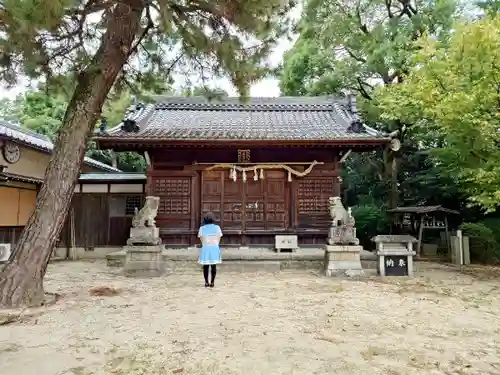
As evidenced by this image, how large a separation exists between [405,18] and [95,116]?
1526cm

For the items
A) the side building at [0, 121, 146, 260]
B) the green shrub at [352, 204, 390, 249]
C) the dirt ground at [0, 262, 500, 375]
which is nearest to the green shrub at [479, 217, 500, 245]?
the green shrub at [352, 204, 390, 249]

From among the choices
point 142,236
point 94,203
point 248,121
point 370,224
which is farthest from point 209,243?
point 370,224

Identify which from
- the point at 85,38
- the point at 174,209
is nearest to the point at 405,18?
the point at 174,209

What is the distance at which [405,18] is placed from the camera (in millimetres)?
17375

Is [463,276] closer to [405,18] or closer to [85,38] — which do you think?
[85,38]

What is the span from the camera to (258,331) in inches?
206

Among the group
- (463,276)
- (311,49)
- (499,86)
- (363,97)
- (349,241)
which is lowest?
(463,276)

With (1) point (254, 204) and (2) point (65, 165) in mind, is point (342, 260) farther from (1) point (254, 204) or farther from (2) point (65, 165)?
(2) point (65, 165)

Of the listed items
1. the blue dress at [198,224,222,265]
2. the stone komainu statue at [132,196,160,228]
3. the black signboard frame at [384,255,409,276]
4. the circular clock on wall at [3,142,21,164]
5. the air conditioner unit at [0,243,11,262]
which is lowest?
the black signboard frame at [384,255,409,276]

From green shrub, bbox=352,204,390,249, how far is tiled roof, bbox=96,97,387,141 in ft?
18.2

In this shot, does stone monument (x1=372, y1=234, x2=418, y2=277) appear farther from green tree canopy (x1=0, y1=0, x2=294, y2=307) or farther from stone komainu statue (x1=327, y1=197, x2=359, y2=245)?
green tree canopy (x1=0, y1=0, x2=294, y2=307)

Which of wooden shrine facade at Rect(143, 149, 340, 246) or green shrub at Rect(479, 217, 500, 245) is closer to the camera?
wooden shrine facade at Rect(143, 149, 340, 246)

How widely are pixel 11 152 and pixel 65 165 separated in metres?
8.71

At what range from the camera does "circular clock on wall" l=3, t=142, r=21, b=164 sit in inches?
526
